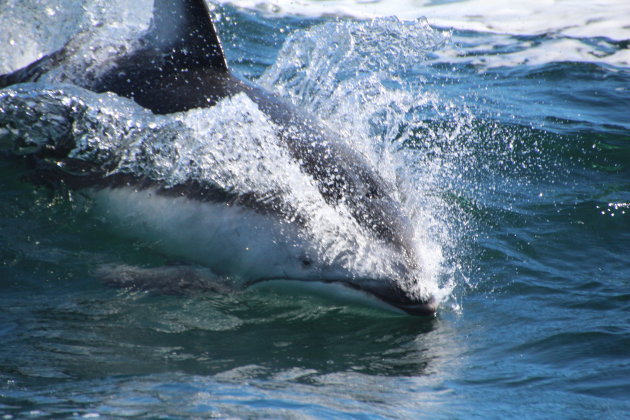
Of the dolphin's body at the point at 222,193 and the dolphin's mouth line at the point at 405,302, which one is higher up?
the dolphin's body at the point at 222,193

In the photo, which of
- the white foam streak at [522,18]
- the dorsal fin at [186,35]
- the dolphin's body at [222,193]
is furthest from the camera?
the white foam streak at [522,18]

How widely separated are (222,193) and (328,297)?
1024 mm

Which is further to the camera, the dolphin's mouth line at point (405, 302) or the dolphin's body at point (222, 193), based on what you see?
the dolphin's body at point (222, 193)

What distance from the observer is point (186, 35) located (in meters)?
6.18

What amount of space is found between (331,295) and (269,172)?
96 cm

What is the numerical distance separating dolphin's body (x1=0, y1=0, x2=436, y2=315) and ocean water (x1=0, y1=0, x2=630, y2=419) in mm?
146

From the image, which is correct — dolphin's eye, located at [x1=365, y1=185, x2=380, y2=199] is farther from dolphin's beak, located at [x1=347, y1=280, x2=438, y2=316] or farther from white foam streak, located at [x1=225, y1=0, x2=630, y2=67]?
white foam streak, located at [x1=225, y1=0, x2=630, y2=67]

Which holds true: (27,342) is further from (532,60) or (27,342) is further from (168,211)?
(532,60)

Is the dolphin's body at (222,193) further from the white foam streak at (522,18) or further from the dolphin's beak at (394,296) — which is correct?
the white foam streak at (522,18)

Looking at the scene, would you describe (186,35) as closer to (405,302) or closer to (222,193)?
(222,193)

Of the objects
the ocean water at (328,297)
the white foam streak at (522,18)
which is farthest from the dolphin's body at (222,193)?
the white foam streak at (522,18)

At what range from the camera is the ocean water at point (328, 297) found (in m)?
3.57

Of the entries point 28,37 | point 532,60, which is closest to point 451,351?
point 28,37

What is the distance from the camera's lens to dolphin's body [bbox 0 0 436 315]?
15.5 ft
